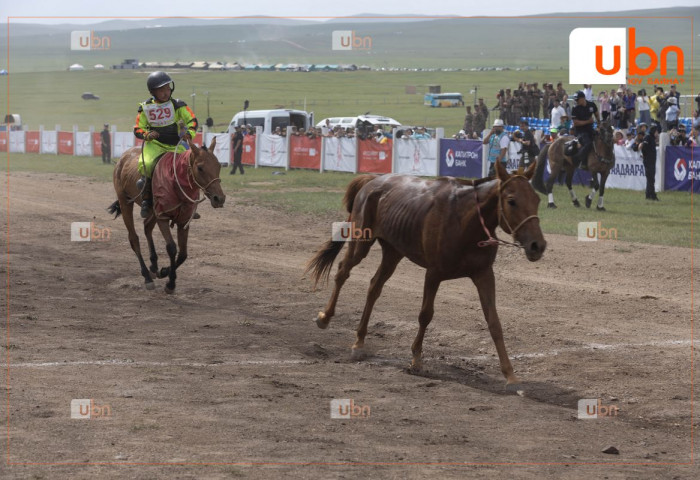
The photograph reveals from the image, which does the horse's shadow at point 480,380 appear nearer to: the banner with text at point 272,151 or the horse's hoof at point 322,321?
the horse's hoof at point 322,321

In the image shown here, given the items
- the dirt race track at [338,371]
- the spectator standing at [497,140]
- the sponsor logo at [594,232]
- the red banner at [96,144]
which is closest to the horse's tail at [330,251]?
the dirt race track at [338,371]

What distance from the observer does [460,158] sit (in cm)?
2992

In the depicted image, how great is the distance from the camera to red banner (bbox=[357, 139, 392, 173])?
32.6 m

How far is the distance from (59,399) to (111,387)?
21.4 inches

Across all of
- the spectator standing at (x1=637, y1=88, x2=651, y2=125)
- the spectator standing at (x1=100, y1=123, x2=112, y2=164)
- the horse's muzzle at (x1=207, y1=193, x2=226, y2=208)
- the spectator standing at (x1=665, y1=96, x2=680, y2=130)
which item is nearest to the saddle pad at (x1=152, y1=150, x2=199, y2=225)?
the horse's muzzle at (x1=207, y1=193, x2=226, y2=208)

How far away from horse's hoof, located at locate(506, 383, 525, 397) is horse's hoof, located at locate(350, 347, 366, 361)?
179cm

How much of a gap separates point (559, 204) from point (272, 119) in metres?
21.2

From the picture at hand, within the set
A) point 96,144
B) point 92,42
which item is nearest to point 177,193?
point 92,42

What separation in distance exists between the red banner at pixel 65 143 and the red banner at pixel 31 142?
2.13 metres

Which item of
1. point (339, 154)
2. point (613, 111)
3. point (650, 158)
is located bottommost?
point (650, 158)

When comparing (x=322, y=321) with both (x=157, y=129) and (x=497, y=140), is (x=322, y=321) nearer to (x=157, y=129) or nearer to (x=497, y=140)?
(x=157, y=129)

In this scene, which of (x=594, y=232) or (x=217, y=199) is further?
(x=594, y=232)

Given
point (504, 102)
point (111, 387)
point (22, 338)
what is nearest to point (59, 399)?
point (111, 387)

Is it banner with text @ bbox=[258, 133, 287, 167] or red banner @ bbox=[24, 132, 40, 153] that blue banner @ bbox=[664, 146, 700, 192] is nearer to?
banner with text @ bbox=[258, 133, 287, 167]
